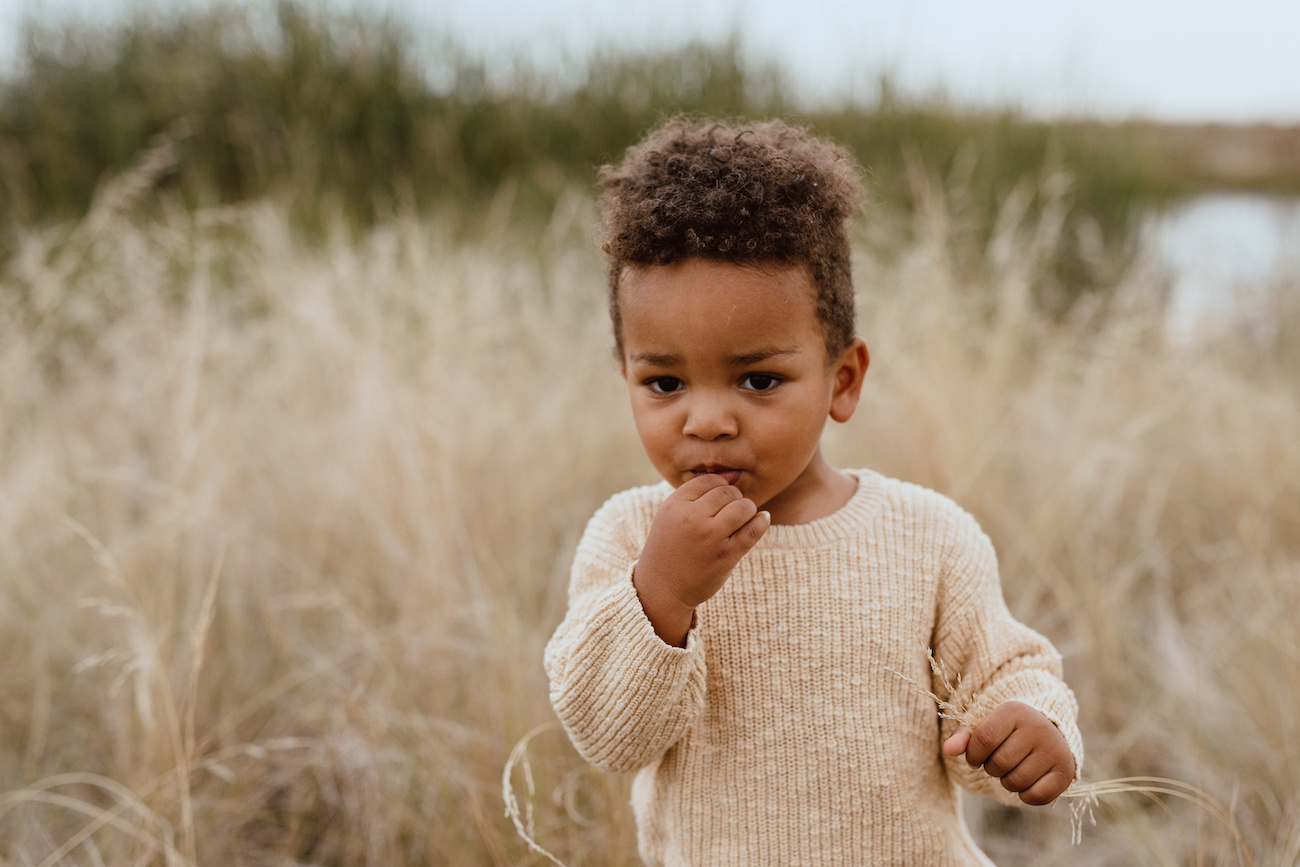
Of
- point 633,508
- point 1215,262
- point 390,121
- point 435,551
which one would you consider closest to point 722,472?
point 633,508

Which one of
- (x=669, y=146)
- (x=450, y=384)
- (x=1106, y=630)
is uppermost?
(x=669, y=146)

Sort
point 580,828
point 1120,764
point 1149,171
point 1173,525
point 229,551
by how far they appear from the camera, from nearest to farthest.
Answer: point 580,828
point 1120,764
point 229,551
point 1173,525
point 1149,171

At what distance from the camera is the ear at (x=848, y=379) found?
1.21 meters

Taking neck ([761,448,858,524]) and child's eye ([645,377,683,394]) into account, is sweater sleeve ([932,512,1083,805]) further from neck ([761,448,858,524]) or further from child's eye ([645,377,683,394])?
child's eye ([645,377,683,394])

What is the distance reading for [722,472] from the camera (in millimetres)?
1087

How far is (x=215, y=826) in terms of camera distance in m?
1.80

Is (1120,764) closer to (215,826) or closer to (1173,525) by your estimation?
(1173,525)

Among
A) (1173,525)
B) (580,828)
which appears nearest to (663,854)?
(580,828)

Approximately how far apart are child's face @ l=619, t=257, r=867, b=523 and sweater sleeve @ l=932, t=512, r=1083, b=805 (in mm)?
258

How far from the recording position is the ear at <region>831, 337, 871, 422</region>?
3.97 ft

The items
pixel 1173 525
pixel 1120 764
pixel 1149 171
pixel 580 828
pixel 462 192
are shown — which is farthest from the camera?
pixel 1149 171

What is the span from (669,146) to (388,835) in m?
1.39

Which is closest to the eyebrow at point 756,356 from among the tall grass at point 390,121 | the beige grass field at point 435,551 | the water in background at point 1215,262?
the beige grass field at point 435,551

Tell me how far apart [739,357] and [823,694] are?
417 mm
